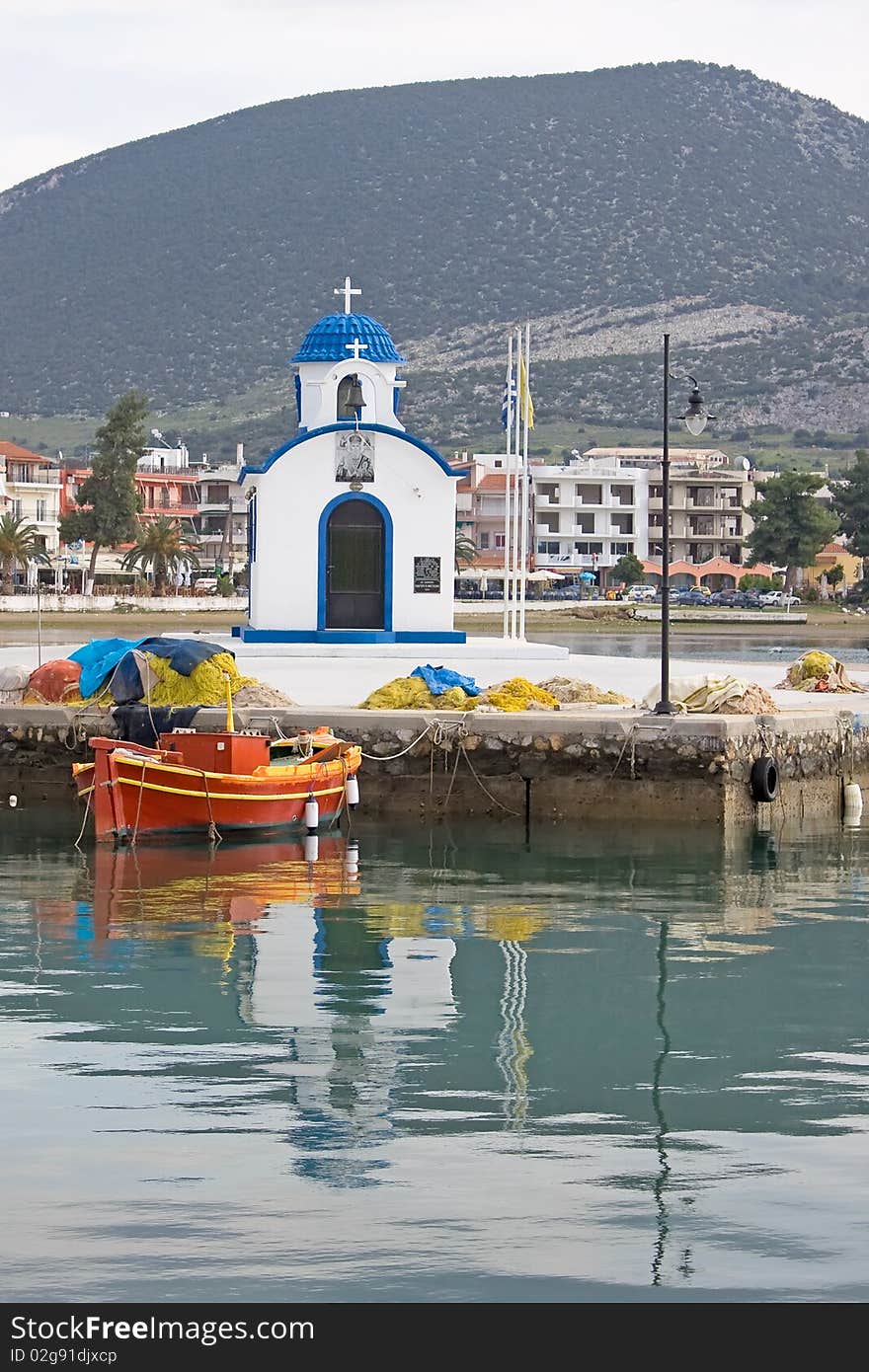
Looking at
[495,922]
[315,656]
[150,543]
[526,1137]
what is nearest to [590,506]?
[150,543]

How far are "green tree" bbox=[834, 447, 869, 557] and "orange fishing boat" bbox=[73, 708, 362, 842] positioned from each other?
96945 mm

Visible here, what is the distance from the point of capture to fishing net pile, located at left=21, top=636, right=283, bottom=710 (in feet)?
100

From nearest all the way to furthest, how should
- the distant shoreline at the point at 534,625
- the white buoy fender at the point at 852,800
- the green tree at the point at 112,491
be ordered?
1. the white buoy fender at the point at 852,800
2. the distant shoreline at the point at 534,625
3. the green tree at the point at 112,491

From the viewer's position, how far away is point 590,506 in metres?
144

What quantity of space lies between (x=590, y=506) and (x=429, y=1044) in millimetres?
128842

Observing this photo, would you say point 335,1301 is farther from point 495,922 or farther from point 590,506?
point 590,506

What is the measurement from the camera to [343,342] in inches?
1815

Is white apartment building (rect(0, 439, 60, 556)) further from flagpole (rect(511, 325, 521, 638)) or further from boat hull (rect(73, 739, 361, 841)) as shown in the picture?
boat hull (rect(73, 739, 361, 841))

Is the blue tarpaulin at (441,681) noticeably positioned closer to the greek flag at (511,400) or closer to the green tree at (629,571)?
the greek flag at (511,400)

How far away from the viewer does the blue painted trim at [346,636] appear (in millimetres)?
43062

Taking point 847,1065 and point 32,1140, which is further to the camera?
point 847,1065

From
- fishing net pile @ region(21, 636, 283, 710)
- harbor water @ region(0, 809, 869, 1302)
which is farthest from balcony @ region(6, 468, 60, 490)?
harbor water @ region(0, 809, 869, 1302)

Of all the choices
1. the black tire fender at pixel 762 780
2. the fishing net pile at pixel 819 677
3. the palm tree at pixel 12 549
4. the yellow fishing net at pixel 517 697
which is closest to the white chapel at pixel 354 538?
the fishing net pile at pixel 819 677

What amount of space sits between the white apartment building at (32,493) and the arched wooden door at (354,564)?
292ft
